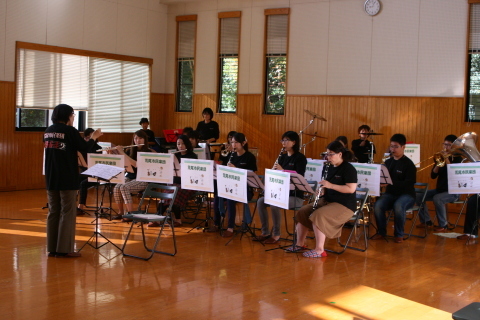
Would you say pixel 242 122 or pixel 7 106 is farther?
pixel 242 122

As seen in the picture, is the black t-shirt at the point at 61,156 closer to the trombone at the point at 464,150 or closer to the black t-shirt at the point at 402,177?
the black t-shirt at the point at 402,177

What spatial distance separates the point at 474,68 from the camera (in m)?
11.0

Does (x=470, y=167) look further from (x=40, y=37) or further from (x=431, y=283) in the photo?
(x=40, y=37)

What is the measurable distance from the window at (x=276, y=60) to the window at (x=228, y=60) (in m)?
0.86

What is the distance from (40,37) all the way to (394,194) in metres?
7.99

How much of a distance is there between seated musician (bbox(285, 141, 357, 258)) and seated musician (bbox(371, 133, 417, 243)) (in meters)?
1.33

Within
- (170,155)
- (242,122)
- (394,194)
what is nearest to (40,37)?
(242,122)

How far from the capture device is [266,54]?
44.0 feet

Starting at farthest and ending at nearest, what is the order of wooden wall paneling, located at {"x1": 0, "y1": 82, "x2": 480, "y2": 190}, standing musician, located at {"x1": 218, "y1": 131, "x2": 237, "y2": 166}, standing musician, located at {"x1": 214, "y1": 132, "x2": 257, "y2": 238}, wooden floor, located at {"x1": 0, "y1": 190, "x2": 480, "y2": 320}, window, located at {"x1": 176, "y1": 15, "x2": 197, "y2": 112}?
window, located at {"x1": 176, "y1": 15, "x2": 197, "y2": 112} → wooden wall paneling, located at {"x1": 0, "y1": 82, "x2": 480, "y2": 190} → standing musician, located at {"x1": 218, "y1": 131, "x2": 237, "y2": 166} → standing musician, located at {"x1": 214, "y1": 132, "x2": 257, "y2": 238} → wooden floor, located at {"x1": 0, "y1": 190, "x2": 480, "y2": 320}

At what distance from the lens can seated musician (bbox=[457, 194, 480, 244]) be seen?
27.3ft

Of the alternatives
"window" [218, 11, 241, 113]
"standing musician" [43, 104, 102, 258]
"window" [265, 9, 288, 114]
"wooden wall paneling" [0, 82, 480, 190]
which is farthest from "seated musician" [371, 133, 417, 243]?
"window" [218, 11, 241, 113]

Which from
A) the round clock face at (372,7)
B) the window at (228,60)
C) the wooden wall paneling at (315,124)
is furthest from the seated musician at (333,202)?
the window at (228,60)

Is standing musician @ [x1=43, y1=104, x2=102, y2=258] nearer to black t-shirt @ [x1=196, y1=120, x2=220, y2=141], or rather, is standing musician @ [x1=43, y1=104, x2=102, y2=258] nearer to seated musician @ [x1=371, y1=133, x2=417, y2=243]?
seated musician @ [x1=371, y1=133, x2=417, y2=243]

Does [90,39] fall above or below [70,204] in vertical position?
above
